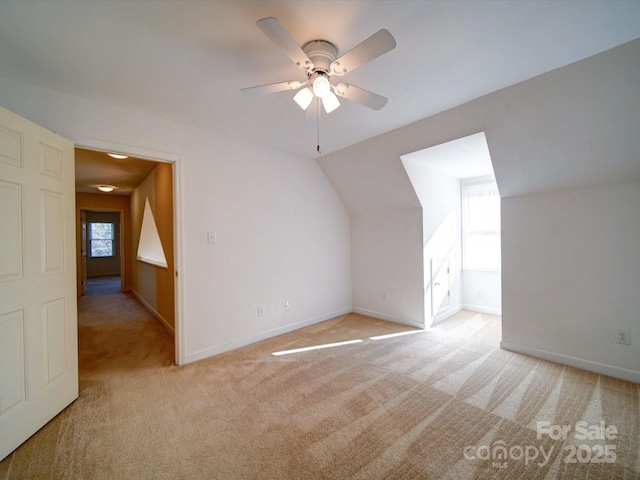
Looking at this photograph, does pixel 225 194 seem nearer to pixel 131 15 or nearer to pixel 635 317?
pixel 131 15

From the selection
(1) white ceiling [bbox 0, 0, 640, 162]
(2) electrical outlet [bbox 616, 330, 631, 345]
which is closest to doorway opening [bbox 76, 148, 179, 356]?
(1) white ceiling [bbox 0, 0, 640, 162]

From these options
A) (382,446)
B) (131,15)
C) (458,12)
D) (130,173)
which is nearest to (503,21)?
(458,12)

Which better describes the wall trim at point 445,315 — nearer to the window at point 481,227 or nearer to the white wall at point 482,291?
the white wall at point 482,291

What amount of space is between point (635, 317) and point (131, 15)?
175 inches

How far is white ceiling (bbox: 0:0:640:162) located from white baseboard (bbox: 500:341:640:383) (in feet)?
8.79

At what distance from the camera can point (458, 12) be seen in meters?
1.43

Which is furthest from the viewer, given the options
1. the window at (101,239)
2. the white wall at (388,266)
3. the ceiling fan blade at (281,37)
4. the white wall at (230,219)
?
the window at (101,239)

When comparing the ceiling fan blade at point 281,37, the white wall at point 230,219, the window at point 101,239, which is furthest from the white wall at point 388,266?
the window at point 101,239

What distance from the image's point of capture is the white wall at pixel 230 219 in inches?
90.4

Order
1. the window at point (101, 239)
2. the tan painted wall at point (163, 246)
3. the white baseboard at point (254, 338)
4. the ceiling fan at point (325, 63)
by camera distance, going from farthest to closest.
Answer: the window at point (101, 239) < the tan painted wall at point (163, 246) < the white baseboard at point (254, 338) < the ceiling fan at point (325, 63)

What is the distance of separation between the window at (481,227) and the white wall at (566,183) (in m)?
1.33

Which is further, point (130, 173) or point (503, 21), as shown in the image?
point (130, 173)

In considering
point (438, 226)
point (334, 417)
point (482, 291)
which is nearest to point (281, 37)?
point (334, 417)

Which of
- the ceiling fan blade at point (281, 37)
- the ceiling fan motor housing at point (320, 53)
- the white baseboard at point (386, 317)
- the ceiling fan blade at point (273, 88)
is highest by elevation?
the ceiling fan motor housing at point (320, 53)
